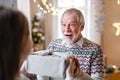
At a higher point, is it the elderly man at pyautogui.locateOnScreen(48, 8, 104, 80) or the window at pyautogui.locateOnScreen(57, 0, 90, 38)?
the window at pyautogui.locateOnScreen(57, 0, 90, 38)

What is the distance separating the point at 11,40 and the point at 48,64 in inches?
19.4

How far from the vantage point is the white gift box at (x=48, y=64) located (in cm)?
113

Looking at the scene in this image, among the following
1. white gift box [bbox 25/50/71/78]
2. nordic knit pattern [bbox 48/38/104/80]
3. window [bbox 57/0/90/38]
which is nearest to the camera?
white gift box [bbox 25/50/71/78]

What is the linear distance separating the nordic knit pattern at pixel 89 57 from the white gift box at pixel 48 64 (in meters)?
0.37

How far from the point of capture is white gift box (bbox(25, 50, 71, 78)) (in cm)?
113

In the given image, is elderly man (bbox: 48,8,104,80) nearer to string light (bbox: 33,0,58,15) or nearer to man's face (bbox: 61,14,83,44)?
man's face (bbox: 61,14,83,44)

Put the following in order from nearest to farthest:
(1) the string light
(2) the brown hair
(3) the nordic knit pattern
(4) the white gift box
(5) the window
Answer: (2) the brown hair, (4) the white gift box, (3) the nordic knit pattern, (1) the string light, (5) the window

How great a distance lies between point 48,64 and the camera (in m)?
1.13

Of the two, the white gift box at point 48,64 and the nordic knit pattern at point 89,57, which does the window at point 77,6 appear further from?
the white gift box at point 48,64

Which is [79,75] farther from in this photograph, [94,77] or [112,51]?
[112,51]

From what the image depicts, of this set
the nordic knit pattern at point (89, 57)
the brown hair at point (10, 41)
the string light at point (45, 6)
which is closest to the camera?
the brown hair at point (10, 41)

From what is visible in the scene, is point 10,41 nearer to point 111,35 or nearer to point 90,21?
point 90,21

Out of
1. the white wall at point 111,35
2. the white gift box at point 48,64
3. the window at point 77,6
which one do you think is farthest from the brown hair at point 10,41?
the white wall at point 111,35

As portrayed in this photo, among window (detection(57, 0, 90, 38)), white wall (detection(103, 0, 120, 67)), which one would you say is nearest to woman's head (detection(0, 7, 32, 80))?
window (detection(57, 0, 90, 38))
